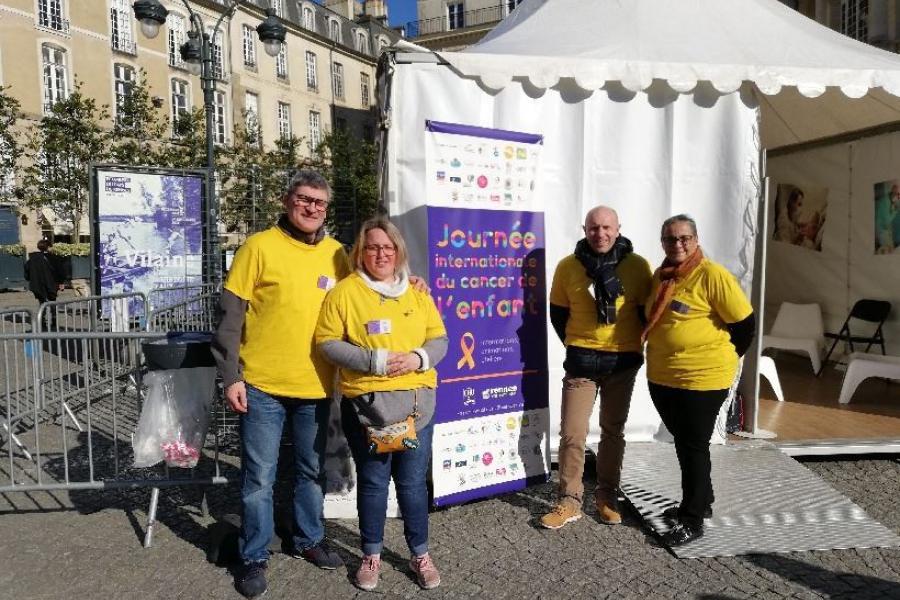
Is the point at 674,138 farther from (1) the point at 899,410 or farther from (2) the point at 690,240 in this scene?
(1) the point at 899,410

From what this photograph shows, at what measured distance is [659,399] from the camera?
3.70 metres

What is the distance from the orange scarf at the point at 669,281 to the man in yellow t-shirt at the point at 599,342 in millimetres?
184

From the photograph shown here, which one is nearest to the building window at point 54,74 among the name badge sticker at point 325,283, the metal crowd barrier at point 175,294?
the metal crowd barrier at point 175,294

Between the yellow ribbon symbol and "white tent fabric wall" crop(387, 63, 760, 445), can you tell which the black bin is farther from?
"white tent fabric wall" crop(387, 63, 760, 445)

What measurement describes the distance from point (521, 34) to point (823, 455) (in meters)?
3.90

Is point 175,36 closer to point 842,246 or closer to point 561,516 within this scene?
point 842,246

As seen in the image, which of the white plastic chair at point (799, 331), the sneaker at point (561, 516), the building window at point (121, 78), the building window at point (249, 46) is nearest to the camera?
the sneaker at point (561, 516)

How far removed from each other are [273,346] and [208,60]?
903cm

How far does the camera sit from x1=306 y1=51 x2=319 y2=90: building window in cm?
4309

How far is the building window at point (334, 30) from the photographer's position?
45188 millimetres

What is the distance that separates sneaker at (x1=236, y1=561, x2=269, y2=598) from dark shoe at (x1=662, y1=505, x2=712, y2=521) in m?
2.18

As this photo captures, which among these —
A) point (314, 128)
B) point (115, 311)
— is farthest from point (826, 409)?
point (314, 128)

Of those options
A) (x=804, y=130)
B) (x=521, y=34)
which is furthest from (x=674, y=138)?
(x=804, y=130)

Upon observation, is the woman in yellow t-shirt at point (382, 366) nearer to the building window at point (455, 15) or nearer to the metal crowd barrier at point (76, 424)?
the metal crowd barrier at point (76, 424)
